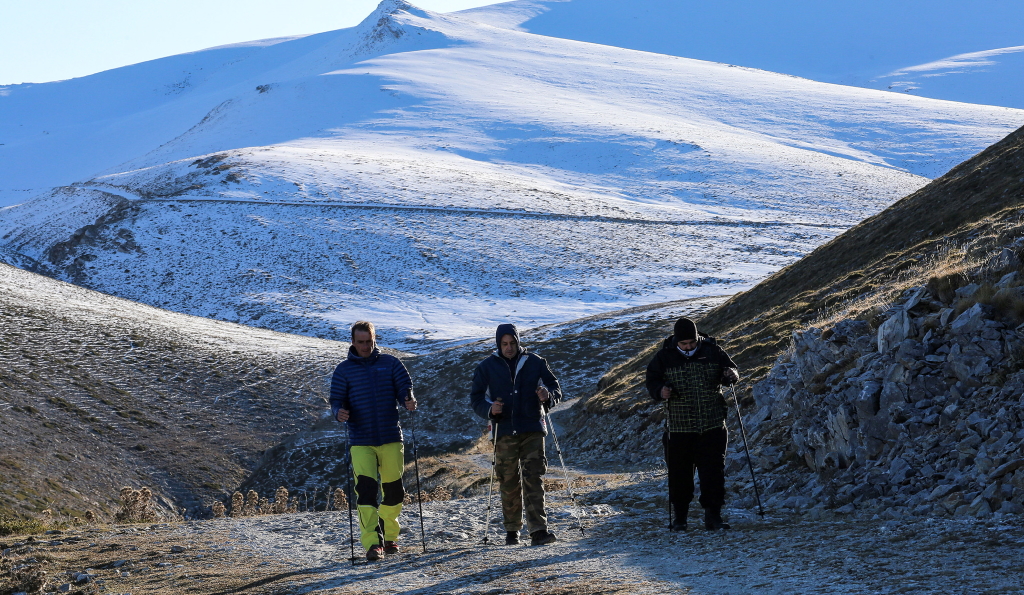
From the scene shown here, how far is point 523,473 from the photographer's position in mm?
9664

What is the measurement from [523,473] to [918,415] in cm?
442

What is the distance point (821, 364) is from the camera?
12.0 meters

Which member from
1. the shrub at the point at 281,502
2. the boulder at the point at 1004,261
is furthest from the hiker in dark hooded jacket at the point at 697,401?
the shrub at the point at 281,502

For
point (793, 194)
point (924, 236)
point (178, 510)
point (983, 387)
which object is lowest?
point (178, 510)

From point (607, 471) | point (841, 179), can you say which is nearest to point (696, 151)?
point (841, 179)

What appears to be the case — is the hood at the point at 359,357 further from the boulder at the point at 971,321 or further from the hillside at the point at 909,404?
the boulder at the point at 971,321

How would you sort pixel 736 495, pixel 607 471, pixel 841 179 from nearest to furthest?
1. pixel 736 495
2. pixel 607 471
3. pixel 841 179

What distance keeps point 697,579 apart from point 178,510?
64.1ft

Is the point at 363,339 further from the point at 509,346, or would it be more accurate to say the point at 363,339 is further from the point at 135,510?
the point at 135,510

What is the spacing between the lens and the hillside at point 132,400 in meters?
23.3

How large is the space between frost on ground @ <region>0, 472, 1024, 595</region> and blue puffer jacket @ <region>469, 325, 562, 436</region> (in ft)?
4.39

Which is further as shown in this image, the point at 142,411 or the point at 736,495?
the point at 142,411

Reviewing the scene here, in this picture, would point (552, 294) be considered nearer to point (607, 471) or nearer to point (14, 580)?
point (607, 471)

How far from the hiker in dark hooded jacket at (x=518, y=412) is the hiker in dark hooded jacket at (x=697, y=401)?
4.08 ft
